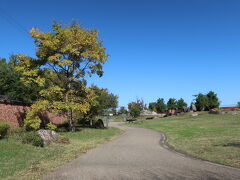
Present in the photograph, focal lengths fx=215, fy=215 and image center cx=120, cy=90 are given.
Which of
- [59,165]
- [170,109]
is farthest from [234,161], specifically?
[170,109]

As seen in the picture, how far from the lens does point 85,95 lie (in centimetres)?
2255

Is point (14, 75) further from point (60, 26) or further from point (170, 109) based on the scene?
point (170, 109)

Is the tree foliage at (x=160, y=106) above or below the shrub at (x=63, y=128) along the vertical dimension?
above

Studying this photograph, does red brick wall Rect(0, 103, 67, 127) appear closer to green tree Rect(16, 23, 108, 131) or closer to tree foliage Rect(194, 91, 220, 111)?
green tree Rect(16, 23, 108, 131)

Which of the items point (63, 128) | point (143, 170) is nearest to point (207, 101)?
point (63, 128)

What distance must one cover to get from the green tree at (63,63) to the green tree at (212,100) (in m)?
61.2

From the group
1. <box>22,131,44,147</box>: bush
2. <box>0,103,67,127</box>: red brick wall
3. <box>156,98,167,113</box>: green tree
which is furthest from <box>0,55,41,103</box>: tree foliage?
<box>156,98,167,113</box>: green tree

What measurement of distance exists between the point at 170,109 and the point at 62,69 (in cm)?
7565

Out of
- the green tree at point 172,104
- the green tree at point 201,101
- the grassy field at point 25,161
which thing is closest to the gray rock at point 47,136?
the grassy field at point 25,161

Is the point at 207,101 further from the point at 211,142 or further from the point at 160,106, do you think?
the point at 211,142

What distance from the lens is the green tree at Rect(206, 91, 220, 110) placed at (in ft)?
242

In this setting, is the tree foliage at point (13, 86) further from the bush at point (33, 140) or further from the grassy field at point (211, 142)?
the grassy field at point (211, 142)

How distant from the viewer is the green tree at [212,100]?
7367 cm

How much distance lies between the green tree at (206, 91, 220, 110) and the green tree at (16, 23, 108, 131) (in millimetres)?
61234
